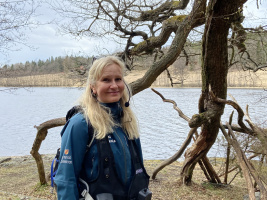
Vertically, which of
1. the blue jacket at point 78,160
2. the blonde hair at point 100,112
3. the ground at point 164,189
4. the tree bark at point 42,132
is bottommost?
the ground at point 164,189

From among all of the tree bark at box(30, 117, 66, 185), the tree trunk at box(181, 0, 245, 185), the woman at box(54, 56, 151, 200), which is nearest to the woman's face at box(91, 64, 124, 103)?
the woman at box(54, 56, 151, 200)

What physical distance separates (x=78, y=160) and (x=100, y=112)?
0.35 meters

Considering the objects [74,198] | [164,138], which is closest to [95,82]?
[74,198]

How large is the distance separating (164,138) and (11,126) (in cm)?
1213

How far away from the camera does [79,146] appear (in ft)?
5.10

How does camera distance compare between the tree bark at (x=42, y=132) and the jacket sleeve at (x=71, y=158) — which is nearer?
the jacket sleeve at (x=71, y=158)

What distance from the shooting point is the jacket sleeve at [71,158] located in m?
1.51

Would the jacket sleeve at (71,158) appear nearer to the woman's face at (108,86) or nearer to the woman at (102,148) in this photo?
the woman at (102,148)

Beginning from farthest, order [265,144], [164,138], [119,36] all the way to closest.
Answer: [164,138], [119,36], [265,144]

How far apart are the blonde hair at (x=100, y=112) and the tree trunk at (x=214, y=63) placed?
1792mm

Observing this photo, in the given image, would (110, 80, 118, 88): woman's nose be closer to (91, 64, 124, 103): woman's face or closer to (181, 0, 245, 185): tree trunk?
(91, 64, 124, 103): woman's face

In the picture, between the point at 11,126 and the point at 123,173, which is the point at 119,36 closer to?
the point at 123,173

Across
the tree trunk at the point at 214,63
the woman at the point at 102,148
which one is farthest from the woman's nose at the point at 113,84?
the tree trunk at the point at 214,63

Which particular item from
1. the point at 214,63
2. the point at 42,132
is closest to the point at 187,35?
the point at 214,63
